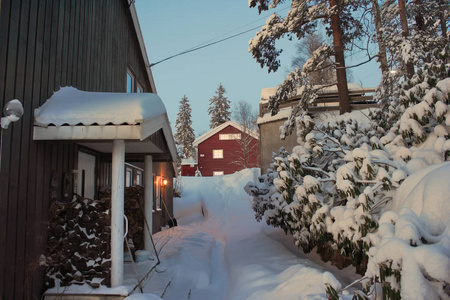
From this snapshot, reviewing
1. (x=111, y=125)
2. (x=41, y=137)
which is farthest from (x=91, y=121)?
(x=41, y=137)

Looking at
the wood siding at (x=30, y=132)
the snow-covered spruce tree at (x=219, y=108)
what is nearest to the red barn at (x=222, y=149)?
the snow-covered spruce tree at (x=219, y=108)

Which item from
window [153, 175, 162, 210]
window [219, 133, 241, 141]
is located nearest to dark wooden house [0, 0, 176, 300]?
window [153, 175, 162, 210]

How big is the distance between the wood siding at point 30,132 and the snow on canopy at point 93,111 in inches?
6.4

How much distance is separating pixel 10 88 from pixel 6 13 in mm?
890

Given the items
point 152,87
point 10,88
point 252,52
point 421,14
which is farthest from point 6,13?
point 421,14

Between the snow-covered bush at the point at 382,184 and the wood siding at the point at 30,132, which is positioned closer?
the snow-covered bush at the point at 382,184

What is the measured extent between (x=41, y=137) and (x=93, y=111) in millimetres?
760

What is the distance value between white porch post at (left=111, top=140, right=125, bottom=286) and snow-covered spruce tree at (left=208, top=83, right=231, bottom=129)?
38086 millimetres

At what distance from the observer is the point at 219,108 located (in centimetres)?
4312

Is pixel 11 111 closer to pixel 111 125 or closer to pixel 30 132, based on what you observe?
pixel 30 132

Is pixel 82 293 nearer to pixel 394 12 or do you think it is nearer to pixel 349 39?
pixel 349 39

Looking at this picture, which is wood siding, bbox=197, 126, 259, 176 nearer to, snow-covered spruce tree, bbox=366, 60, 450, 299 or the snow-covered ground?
the snow-covered ground

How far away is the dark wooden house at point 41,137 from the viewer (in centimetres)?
395

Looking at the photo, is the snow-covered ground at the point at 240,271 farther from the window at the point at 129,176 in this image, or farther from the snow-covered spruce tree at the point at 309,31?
the snow-covered spruce tree at the point at 309,31
